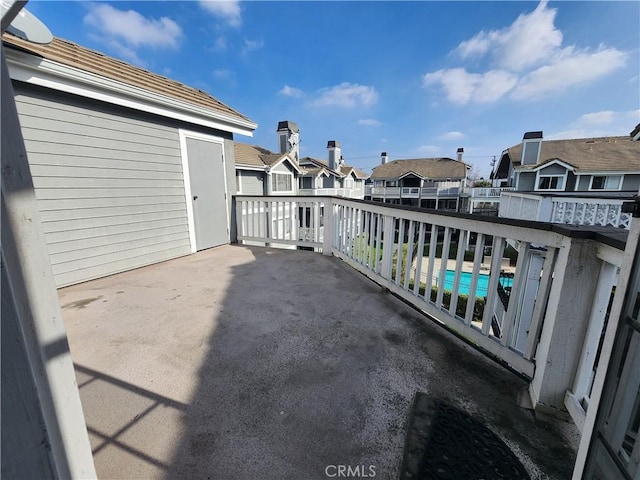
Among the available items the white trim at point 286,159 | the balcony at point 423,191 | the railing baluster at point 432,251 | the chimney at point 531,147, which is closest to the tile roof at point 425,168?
the balcony at point 423,191

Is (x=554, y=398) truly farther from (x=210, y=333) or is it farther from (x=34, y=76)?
(x=34, y=76)

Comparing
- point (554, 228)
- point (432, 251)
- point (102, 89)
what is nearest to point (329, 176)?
point (102, 89)

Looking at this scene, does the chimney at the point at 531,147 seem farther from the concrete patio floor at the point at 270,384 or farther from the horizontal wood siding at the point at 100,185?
the horizontal wood siding at the point at 100,185

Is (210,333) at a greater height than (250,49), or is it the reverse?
(250,49)

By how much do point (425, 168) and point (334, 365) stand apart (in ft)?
81.7

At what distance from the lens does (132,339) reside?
2057mm

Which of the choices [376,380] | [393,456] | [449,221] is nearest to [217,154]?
[449,221]

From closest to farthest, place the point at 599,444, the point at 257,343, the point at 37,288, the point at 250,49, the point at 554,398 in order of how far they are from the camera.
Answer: the point at 37,288, the point at 599,444, the point at 554,398, the point at 257,343, the point at 250,49

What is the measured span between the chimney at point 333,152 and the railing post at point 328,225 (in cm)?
1737

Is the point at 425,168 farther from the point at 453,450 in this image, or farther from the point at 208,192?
the point at 453,450

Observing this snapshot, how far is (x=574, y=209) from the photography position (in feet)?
22.2

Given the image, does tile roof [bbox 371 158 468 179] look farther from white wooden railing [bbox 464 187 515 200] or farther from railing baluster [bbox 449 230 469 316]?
railing baluster [bbox 449 230 469 316]

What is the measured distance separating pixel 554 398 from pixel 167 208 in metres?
4.65

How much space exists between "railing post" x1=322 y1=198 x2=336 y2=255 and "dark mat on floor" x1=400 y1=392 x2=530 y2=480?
9.91 ft
